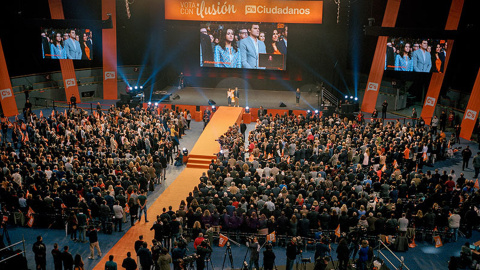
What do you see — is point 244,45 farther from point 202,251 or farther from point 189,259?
point 189,259

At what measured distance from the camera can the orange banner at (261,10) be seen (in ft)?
101

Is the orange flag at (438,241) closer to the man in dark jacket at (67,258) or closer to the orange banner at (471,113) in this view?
the man in dark jacket at (67,258)

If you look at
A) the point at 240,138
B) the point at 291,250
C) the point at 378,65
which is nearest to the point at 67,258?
the point at 291,250

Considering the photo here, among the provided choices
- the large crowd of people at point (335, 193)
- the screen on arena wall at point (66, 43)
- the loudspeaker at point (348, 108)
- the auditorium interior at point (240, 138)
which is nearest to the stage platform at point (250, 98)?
the auditorium interior at point (240, 138)

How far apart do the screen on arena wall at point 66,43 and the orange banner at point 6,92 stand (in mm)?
2792

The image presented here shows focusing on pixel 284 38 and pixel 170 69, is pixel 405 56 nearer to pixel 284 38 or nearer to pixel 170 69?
pixel 284 38

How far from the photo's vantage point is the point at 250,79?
36031 mm

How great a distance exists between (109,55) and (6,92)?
24.3ft

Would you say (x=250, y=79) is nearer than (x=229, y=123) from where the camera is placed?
No

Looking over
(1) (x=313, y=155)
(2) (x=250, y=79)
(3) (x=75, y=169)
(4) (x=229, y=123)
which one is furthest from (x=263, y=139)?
(2) (x=250, y=79)

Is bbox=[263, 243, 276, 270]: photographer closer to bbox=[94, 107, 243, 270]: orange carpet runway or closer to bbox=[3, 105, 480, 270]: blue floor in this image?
bbox=[3, 105, 480, 270]: blue floor

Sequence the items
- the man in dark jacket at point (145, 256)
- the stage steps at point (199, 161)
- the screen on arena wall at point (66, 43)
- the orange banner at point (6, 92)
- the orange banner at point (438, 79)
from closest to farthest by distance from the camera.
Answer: the man in dark jacket at point (145, 256) < the stage steps at point (199, 161) < the orange banner at point (438, 79) < the orange banner at point (6, 92) < the screen on arena wall at point (66, 43)

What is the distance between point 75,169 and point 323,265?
33.4 ft

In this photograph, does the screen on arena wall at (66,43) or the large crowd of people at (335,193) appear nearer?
the large crowd of people at (335,193)
